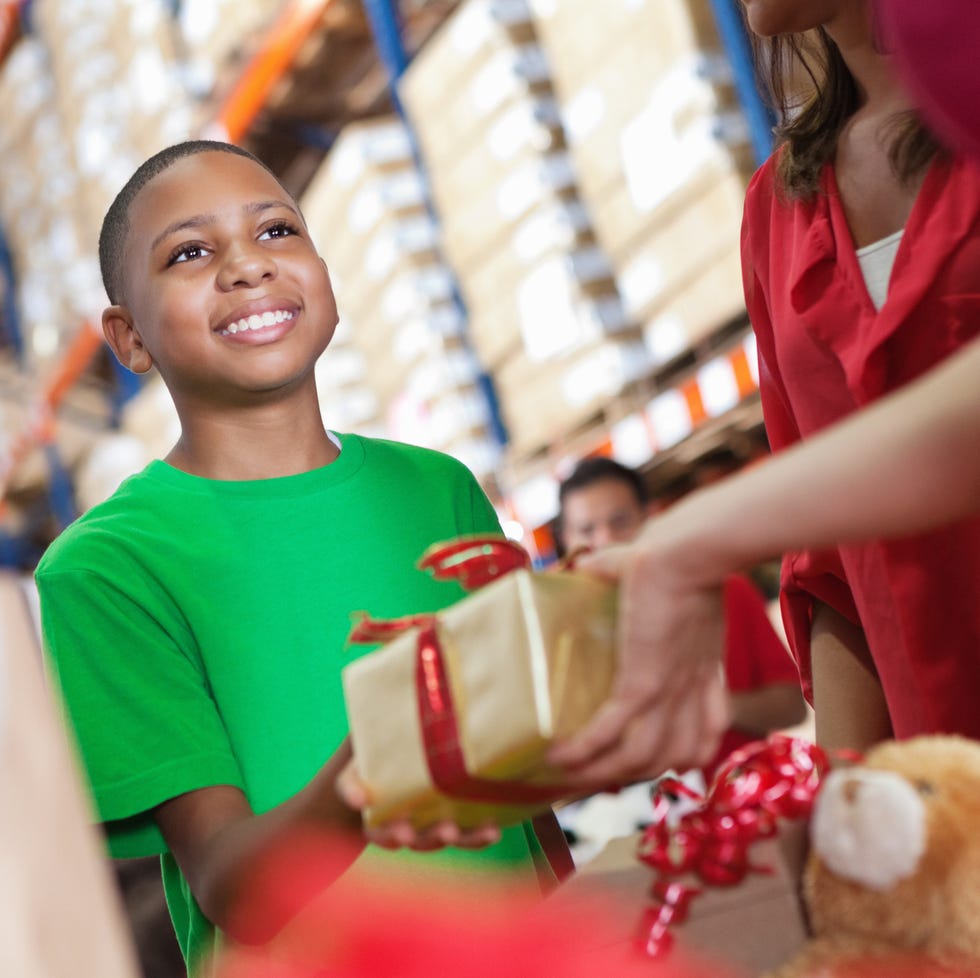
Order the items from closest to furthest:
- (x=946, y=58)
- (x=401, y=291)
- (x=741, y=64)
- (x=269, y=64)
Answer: (x=946, y=58) < (x=741, y=64) < (x=401, y=291) < (x=269, y=64)

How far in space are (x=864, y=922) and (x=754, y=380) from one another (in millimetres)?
2200

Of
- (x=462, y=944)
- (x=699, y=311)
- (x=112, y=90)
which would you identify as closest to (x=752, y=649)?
Result: (x=699, y=311)

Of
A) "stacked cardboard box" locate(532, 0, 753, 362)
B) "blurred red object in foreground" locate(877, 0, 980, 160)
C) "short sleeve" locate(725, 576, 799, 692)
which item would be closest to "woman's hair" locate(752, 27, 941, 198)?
"blurred red object in foreground" locate(877, 0, 980, 160)

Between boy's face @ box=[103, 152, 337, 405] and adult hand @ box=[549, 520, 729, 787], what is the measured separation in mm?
451

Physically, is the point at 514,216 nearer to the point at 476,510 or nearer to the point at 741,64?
the point at 741,64

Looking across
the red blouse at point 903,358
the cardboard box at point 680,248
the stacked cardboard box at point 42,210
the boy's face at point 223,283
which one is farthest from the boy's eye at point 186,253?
the stacked cardboard box at point 42,210

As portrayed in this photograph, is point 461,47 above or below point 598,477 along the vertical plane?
above

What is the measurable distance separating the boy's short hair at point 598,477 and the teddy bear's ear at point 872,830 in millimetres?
1943

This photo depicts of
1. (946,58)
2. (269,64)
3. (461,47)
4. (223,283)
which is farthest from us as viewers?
(269,64)

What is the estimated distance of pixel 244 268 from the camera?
0.98 meters

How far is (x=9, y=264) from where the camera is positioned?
7.12m

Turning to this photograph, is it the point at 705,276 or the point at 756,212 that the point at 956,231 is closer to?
the point at 756,212

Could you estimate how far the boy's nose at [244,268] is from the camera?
3.22 ft

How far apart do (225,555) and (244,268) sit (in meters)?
0.20
